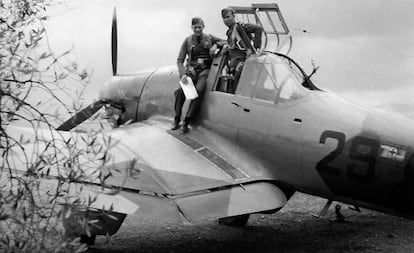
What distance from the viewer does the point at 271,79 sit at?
745 cm

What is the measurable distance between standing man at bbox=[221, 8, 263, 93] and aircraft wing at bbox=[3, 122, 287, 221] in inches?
44.8

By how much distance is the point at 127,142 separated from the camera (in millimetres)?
7906

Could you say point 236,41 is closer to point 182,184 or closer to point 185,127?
point 185,127

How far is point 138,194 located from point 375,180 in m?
2.71

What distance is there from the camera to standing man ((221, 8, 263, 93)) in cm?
791

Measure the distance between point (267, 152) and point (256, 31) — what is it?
2186 mm

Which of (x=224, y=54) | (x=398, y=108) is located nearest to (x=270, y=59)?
(x=224, y=54)

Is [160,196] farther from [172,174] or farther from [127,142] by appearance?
[127,142]

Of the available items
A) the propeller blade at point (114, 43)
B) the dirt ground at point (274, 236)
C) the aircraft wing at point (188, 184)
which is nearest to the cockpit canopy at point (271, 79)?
the aircraft wing at point (188, 184)

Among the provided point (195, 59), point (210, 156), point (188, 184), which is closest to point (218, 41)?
point (195, 59)

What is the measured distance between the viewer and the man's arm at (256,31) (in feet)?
27.8

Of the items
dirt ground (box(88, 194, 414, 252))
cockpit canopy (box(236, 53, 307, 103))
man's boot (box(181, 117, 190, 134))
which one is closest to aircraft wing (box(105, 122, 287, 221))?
man's boot (box(181, 117, 190, 134))

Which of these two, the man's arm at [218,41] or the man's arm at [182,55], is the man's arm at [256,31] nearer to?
the man's arm at [218,41]

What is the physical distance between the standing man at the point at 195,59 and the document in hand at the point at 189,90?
0.09 meters
